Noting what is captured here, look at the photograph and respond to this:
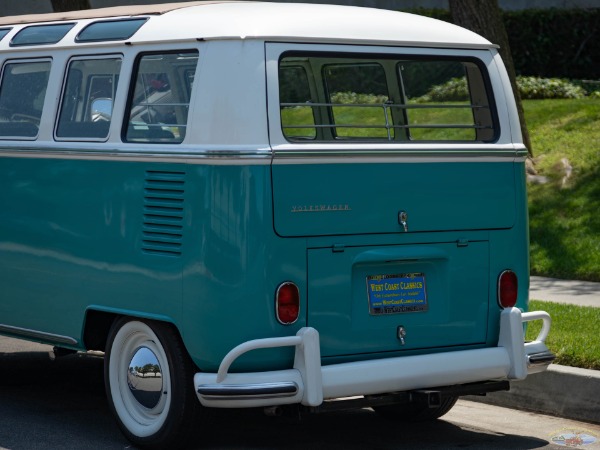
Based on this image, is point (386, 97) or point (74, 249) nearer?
point (74, 249)

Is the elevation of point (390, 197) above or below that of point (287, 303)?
above

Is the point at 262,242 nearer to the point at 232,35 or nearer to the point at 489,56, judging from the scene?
the point at 232,35

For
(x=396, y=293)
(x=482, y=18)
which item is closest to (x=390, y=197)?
(x=396, y=293)

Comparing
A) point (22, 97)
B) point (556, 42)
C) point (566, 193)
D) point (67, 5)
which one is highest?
point (556, 42)

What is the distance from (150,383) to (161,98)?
4.80 ft

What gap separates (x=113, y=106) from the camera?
6.59 meters

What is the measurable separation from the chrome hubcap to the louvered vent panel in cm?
56

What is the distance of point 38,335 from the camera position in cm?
706

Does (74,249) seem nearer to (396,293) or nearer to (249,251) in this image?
(249,251)

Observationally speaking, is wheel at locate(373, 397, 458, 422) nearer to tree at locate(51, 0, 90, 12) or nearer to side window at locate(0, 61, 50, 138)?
side window at locate(0, 61, 50, 138)

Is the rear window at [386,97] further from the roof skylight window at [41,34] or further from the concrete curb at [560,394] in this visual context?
the concrete curb at [560,394]

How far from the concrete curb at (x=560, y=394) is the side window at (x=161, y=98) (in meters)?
2.90

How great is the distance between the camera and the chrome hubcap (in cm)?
636

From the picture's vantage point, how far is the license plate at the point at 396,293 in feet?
20.6
